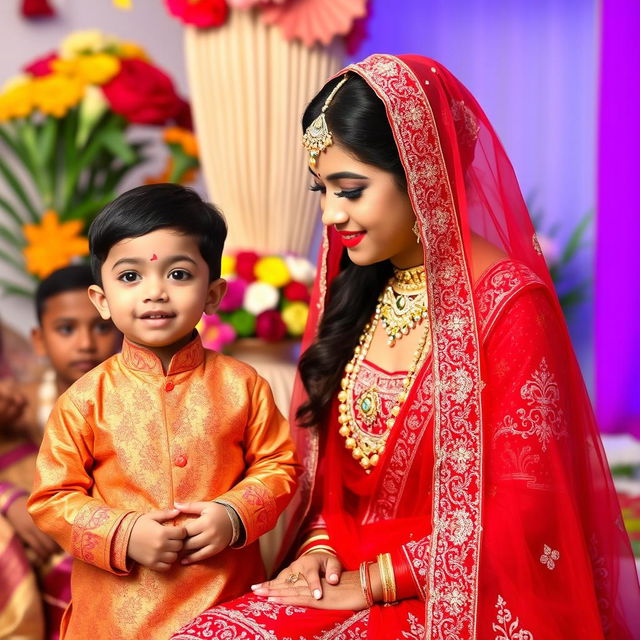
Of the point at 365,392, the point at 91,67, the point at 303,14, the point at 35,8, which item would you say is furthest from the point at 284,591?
the point at 35,8

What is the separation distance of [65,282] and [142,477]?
1.10 meters

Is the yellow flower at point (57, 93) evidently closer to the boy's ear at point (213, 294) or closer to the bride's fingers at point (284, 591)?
the boy's ear at point (213, 294)

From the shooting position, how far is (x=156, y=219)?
1.70m

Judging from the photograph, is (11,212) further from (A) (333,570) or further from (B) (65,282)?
(A) (333,570)

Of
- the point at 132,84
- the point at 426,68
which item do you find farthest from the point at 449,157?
the point at 132,84

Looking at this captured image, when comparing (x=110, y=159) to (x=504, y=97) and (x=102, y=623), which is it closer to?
(x=504, y=97)

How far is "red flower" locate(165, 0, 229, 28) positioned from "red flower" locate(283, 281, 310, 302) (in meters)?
0.84

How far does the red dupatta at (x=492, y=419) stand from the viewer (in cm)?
171

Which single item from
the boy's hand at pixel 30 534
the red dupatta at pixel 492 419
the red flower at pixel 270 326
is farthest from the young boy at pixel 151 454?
the red flower at pixel 270 326

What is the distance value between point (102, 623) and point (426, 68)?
3.83ft

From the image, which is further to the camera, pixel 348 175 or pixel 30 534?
pixel 30 534

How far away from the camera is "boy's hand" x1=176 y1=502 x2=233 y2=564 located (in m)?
1.66

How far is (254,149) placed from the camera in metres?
3.06

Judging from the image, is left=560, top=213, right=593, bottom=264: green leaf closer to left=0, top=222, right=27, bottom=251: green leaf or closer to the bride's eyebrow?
left=0, top=222, right=27, bottom=251: green leaf
